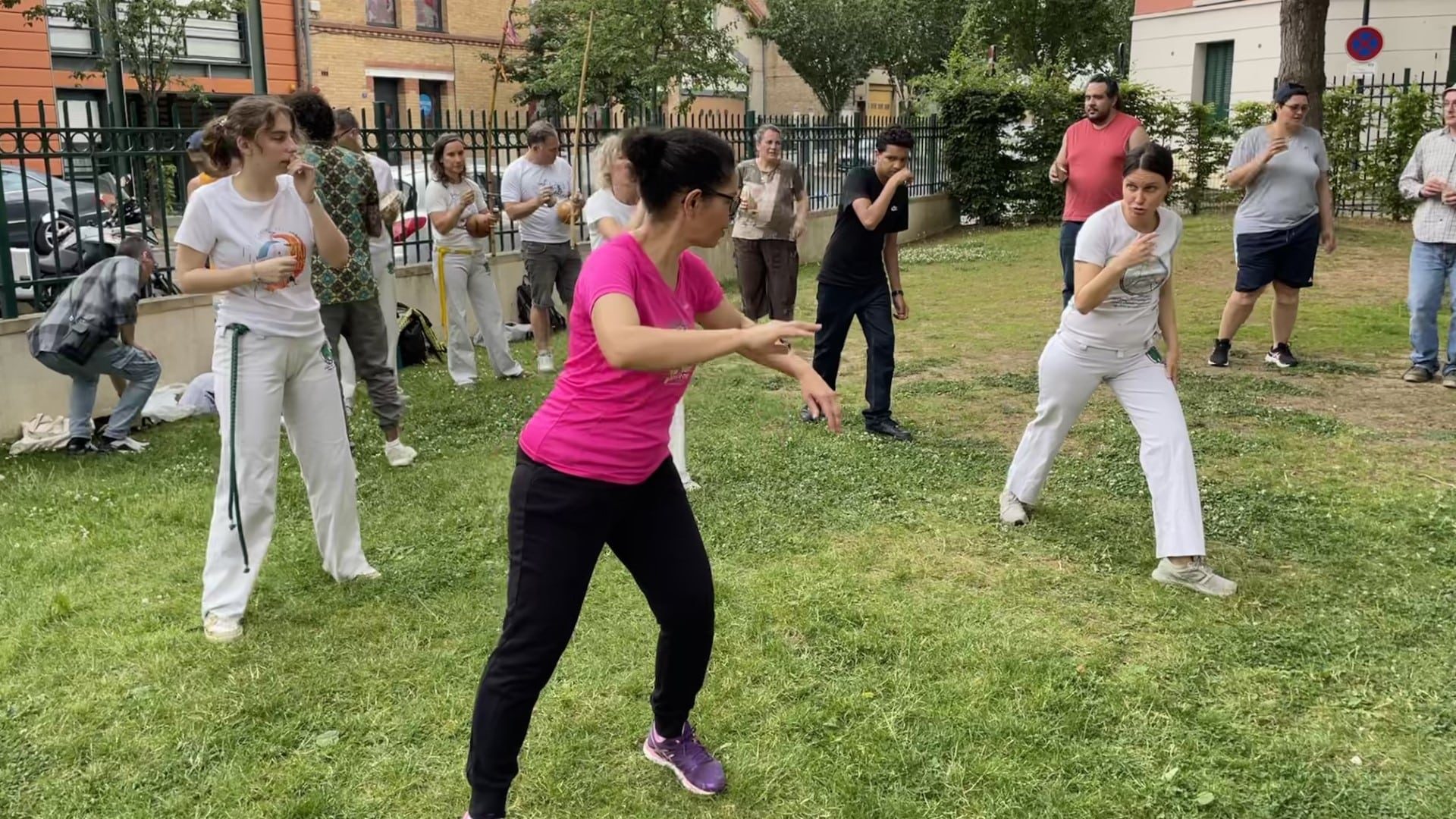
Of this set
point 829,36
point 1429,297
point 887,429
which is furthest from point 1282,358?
point 829,36

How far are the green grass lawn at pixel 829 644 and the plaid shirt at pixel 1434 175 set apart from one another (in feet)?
4.38

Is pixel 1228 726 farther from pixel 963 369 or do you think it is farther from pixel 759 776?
pixel 963 369

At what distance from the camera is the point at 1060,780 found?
3186 millimetres

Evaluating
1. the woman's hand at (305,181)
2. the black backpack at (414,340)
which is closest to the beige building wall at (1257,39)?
the black backpack at (414,340)

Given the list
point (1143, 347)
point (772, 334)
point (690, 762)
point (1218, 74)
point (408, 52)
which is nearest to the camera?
point (772, 334)

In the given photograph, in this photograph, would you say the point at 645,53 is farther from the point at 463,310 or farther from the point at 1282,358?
the point at 1282,358

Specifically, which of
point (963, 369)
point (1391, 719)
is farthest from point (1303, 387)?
point (1391, 719)

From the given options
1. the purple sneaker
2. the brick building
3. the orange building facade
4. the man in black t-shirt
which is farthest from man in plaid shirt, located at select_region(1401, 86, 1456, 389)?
the brick building

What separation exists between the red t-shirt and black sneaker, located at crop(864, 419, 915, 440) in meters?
2.20

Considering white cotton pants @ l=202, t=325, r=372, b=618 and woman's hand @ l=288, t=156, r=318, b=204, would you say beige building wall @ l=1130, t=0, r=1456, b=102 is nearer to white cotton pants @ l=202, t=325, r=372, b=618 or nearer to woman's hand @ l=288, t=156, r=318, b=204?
woman's hand @ l=288, t=156, r=318, b=204

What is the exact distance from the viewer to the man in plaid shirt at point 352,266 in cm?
577

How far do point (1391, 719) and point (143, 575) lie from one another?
469 centimetres

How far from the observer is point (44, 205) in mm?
7848

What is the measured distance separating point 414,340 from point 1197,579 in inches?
264
